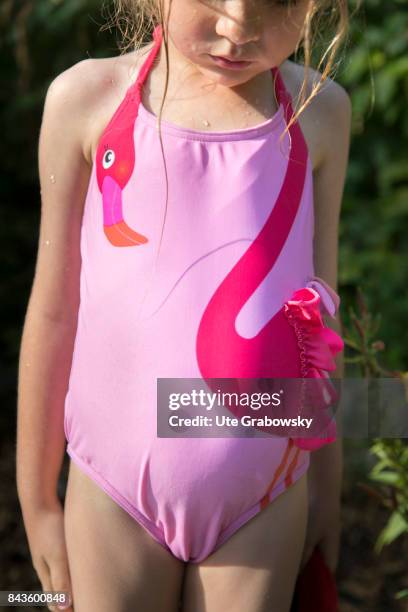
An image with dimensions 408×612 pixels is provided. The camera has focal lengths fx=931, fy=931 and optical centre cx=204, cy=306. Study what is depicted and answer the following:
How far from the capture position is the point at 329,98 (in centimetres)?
169

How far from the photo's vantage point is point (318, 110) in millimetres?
1666

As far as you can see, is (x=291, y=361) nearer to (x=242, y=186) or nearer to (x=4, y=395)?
(x=242, y=186)

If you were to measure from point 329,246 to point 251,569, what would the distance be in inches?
23.9

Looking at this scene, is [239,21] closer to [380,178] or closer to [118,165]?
[118,165]

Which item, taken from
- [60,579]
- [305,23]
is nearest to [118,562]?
[60,579]

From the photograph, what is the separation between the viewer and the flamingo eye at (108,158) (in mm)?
1543

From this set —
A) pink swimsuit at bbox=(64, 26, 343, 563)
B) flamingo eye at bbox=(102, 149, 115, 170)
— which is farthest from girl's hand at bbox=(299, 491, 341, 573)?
flamingo eye at bbox=(102, 149, 115, 170)

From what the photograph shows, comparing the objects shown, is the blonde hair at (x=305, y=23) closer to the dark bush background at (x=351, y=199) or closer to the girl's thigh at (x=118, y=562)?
the girl's thigh at (x=118, y=562)

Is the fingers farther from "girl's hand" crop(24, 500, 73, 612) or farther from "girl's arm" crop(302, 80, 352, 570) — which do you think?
"girl's arm" crop(302, 80, 352, 570)

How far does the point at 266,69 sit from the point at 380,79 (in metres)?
1.79

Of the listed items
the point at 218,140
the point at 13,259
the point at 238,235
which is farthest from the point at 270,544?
the point at 13,259

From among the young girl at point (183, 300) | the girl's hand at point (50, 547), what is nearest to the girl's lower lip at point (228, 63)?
the young girl at point (183, 300)

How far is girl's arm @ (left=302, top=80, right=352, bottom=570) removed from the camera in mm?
1687

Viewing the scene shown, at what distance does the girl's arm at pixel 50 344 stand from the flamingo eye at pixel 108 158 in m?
0.06
